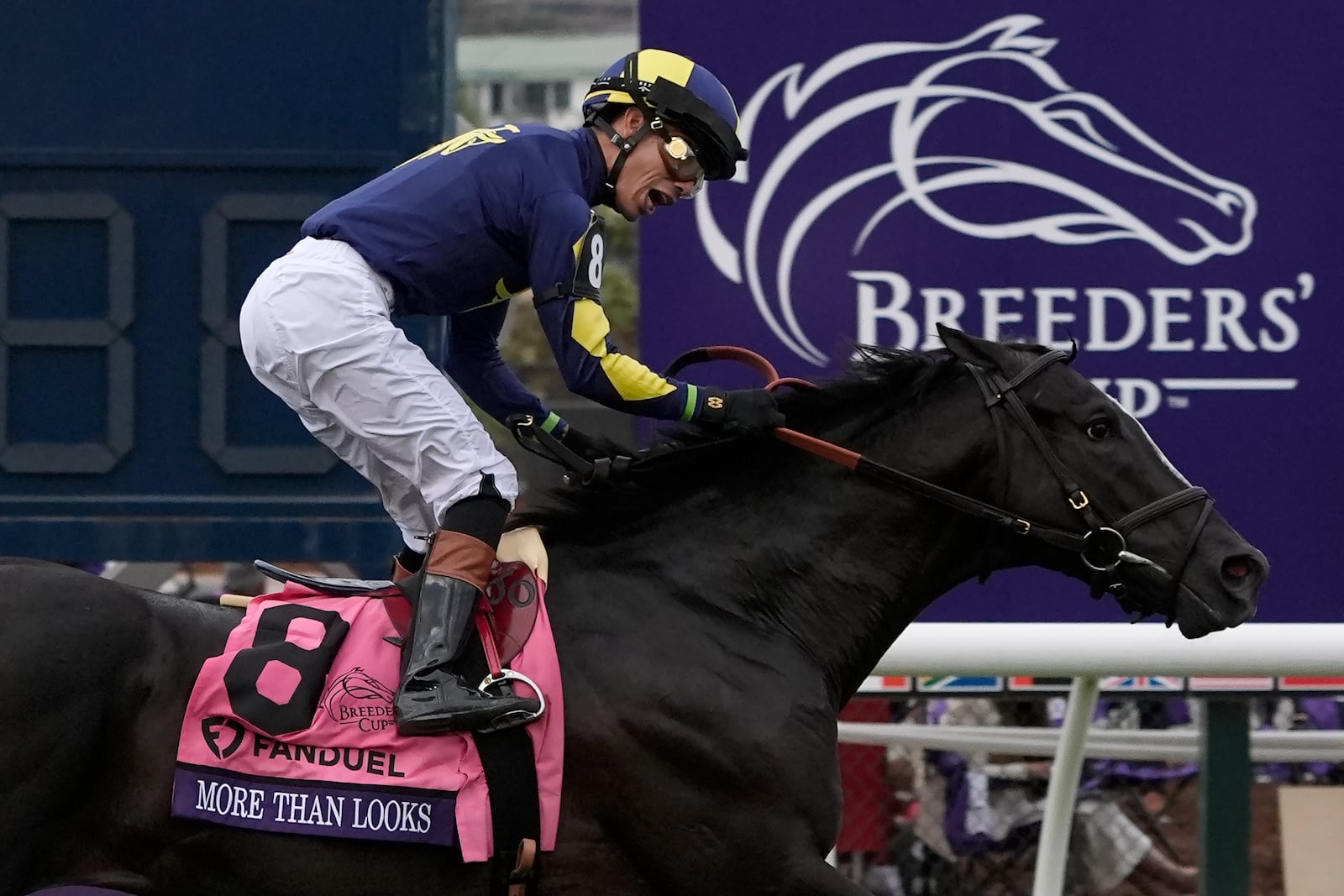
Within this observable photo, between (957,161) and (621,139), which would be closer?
(621,139)

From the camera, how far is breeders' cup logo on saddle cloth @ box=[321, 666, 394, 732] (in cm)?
279

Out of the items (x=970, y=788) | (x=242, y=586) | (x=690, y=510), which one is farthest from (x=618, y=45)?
(x=690, y=510)

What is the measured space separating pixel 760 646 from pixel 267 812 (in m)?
0.84

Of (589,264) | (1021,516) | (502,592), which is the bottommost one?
(502,592)

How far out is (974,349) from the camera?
3.11 m

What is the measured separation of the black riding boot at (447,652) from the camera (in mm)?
2738

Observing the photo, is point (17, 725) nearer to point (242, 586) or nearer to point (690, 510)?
Answer: point (690, 510)

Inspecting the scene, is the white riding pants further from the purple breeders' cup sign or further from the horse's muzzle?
the purple breeders' cup sign

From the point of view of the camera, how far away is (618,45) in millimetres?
18172

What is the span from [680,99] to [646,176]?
5.9 inches

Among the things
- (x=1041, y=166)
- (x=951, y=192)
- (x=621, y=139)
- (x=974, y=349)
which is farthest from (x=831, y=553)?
(x=1041, y=166)

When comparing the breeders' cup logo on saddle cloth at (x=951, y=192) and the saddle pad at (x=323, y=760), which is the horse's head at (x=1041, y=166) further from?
the saddle pad at (x=323, y=760)

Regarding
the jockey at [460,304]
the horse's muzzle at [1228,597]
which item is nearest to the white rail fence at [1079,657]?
the horse's muzzle at [1228,597]

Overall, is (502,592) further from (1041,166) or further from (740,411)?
(1041,166)
